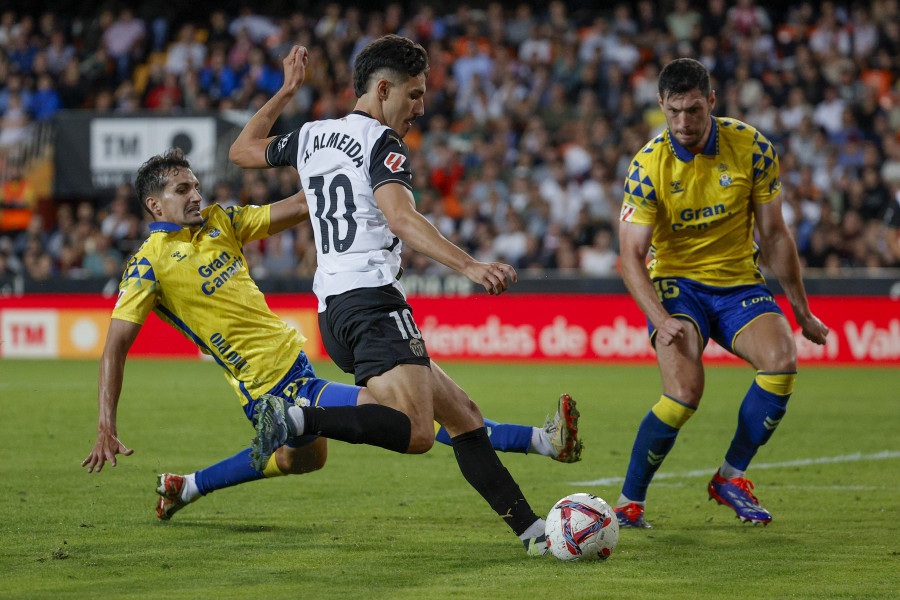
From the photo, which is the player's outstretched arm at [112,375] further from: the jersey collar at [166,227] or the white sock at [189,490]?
the white sock at [189,490]

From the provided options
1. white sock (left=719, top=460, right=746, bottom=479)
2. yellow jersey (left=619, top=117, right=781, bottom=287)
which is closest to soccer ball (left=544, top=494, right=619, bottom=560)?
white sock (left=719, top=460, right=746, bottom=479)

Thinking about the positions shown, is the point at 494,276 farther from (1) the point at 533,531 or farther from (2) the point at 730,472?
(2) the point at 730,472

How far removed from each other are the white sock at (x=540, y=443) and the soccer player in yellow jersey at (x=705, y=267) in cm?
50

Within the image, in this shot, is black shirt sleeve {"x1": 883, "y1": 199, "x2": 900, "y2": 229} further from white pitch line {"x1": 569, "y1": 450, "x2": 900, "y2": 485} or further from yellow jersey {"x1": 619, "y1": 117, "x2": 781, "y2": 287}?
yellow jersey {"x1": 619, "y1": 117, "x2": 781, "y2": 287}

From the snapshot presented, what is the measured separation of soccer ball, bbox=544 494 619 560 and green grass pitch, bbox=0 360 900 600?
79 millimetres

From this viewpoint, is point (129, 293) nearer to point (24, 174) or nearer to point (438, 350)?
point (438, 350)

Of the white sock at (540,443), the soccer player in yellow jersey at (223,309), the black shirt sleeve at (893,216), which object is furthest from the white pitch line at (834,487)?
the black shirt sleeve at (893,216)

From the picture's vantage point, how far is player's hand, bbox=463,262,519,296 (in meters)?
4.06

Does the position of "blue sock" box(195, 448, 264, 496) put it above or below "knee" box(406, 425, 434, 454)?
below

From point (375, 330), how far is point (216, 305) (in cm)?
119

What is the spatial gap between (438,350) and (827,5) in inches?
343

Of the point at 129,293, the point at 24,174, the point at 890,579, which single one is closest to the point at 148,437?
the point at 129,293

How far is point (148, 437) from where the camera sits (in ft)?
28.8

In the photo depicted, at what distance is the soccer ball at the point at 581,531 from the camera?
15.3 ft
